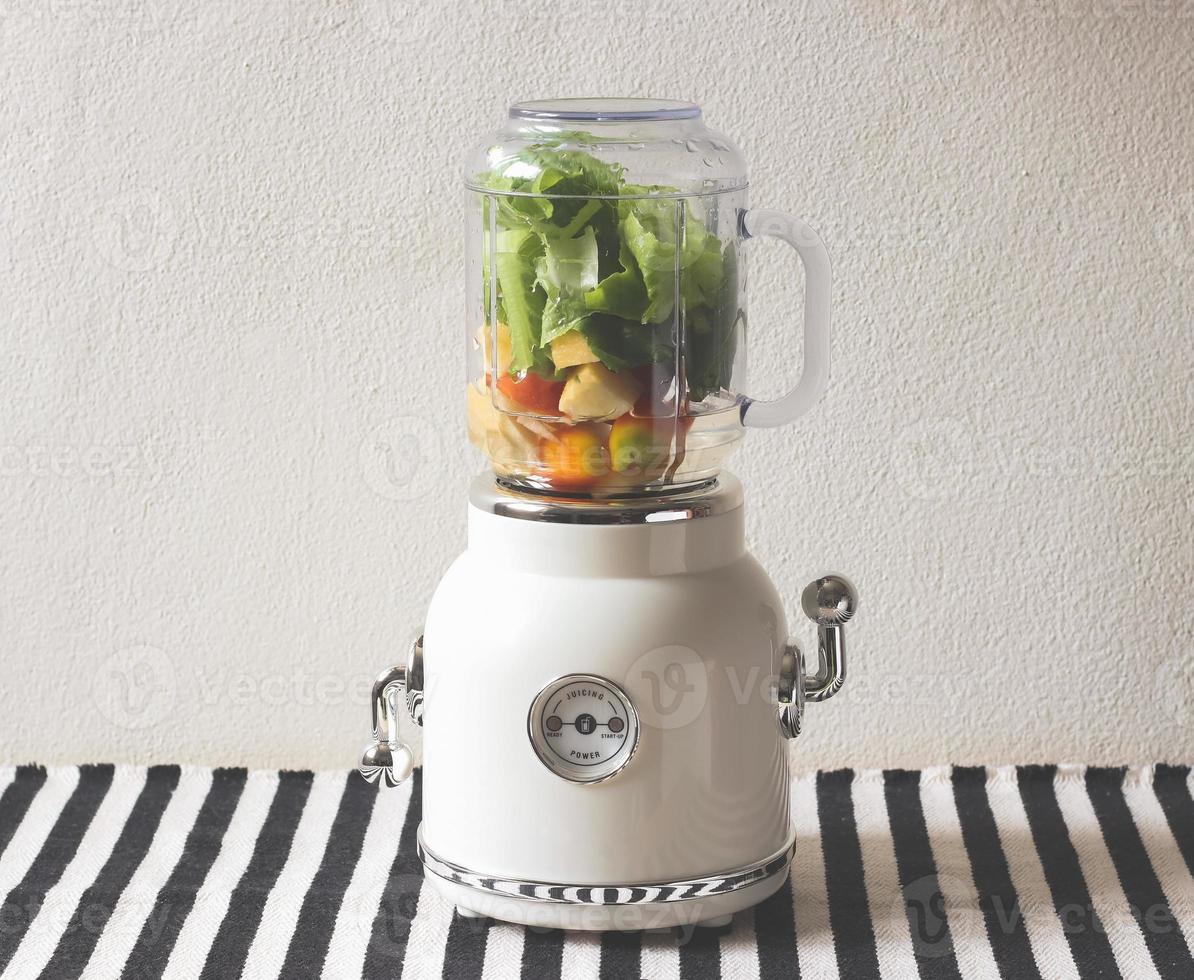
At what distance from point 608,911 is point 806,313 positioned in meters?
0.37

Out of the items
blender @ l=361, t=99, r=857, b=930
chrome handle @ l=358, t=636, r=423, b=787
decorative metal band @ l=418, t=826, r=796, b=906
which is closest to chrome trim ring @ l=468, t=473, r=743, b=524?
blender @ l=361, t=99, r=857, b=930

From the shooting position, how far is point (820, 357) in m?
0.92

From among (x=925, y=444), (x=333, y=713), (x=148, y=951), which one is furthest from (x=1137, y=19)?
(x=148, y=951)

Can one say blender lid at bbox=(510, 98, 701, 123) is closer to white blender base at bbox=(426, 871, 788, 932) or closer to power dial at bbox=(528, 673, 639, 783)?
power dial at bbox=(528, 673, 639, 783)

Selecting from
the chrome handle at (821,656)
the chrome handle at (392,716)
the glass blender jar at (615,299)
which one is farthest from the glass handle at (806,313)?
the chrome handle at (392,716)

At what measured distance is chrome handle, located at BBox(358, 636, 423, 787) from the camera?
954mm

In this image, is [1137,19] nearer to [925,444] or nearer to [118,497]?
[925,444]

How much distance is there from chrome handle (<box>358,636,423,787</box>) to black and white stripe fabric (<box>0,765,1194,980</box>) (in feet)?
0.30

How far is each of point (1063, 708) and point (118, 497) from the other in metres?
0.75

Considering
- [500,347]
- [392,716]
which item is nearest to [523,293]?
[500,347]

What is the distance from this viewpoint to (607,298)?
850mm

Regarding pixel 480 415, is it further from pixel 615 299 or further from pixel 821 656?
pixel 821 656

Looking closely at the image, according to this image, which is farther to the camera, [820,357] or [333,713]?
[333,713]

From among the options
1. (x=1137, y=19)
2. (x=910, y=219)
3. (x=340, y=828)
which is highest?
(x=1137, y=19)
